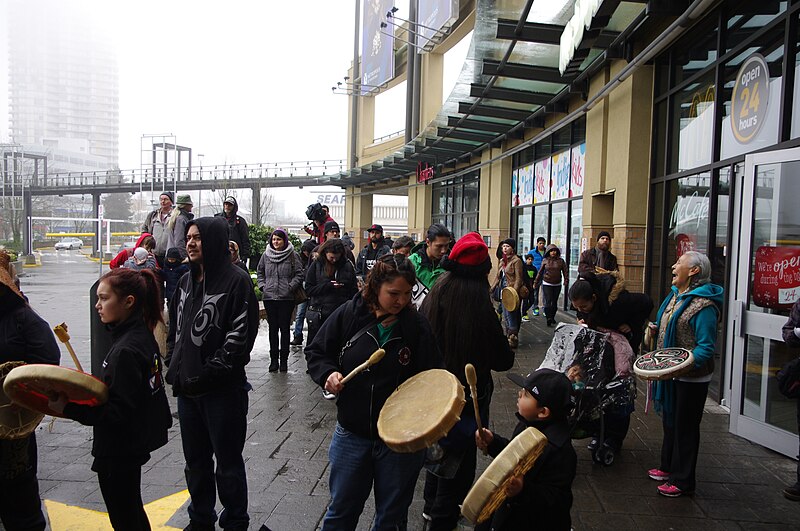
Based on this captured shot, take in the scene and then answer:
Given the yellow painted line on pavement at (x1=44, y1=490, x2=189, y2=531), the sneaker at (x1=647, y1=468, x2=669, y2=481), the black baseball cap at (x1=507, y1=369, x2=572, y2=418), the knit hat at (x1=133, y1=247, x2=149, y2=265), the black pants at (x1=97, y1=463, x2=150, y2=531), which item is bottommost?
the yellow painted line on pavement at (x1=44, y1=490, x2=189, y2=531)

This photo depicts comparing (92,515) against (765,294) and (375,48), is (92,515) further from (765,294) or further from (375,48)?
(375,48)

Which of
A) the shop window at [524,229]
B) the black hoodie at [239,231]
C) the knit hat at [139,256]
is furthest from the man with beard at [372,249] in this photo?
the shop window at [524,229]

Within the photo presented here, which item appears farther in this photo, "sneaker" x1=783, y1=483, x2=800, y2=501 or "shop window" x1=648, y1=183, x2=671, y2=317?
"shop window" x1=648, y1=183, x2=671, y2=317

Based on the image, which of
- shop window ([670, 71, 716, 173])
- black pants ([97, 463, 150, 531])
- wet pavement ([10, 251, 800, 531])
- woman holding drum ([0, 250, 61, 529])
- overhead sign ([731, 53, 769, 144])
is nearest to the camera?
black pants ([97, 463, 150, 531])

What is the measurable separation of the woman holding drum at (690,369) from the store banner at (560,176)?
28.2 ft

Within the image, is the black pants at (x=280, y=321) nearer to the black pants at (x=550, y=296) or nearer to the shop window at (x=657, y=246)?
the shop window at (x=657, y=246)

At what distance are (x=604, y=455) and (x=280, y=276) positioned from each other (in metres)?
4.71

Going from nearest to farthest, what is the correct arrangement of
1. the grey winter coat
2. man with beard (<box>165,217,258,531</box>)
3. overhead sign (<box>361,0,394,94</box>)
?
man with beard (<box>165,217,258,531</box>), the grey winter coat, overhead sign (<box>361,0,394,94</box>)

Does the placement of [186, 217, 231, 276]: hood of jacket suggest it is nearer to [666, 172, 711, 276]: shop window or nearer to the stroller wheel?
the stroller wheel

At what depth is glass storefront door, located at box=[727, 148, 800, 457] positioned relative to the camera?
16.6 feet

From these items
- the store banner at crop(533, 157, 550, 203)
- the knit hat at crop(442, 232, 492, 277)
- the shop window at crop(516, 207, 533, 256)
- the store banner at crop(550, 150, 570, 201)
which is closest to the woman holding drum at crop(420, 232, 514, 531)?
the knit hat at crop(442, 232, 492, 277)

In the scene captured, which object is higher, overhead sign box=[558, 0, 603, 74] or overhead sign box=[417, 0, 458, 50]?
overhead sign box=[417, 0, 458, 50]

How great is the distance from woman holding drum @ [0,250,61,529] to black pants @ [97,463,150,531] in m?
0.59

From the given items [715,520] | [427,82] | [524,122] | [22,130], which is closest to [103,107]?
[22,130]
